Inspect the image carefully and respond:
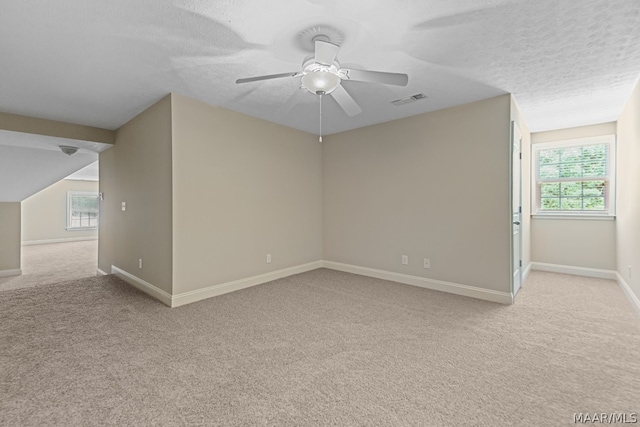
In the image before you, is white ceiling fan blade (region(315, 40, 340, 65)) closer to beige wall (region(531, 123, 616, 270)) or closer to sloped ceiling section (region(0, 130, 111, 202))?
sloped ceiling section (region(0, 130, 111, 202))

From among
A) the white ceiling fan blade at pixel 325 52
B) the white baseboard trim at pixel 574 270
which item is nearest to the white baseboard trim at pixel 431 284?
the white baseboard trim at pixel 574 270

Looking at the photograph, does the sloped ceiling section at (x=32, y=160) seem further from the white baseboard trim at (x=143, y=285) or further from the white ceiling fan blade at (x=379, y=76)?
the white ceiling fan blade at (x=379, y=76)

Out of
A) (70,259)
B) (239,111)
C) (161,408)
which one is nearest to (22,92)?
(239,111)

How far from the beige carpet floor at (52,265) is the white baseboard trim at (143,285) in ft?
2.82

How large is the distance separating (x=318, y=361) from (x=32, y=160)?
5873 millimetres

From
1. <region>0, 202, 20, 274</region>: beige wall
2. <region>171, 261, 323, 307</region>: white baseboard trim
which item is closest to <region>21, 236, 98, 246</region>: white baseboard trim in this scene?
<region>0, 202, 20, 274</region>: beige wall

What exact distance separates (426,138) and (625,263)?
2965 mm

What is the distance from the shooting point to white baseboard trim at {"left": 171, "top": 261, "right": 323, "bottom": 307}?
3265 millimetres

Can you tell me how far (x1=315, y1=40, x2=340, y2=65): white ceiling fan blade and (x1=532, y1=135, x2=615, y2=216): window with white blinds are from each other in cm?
467

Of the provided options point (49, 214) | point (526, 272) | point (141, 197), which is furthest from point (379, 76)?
point (49, 214)

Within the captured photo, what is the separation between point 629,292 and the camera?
3.39 m

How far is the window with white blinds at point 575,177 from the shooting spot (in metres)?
4.38

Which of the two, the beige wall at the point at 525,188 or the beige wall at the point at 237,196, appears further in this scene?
the beige wall at the point at 525,188

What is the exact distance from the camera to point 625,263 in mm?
3631
